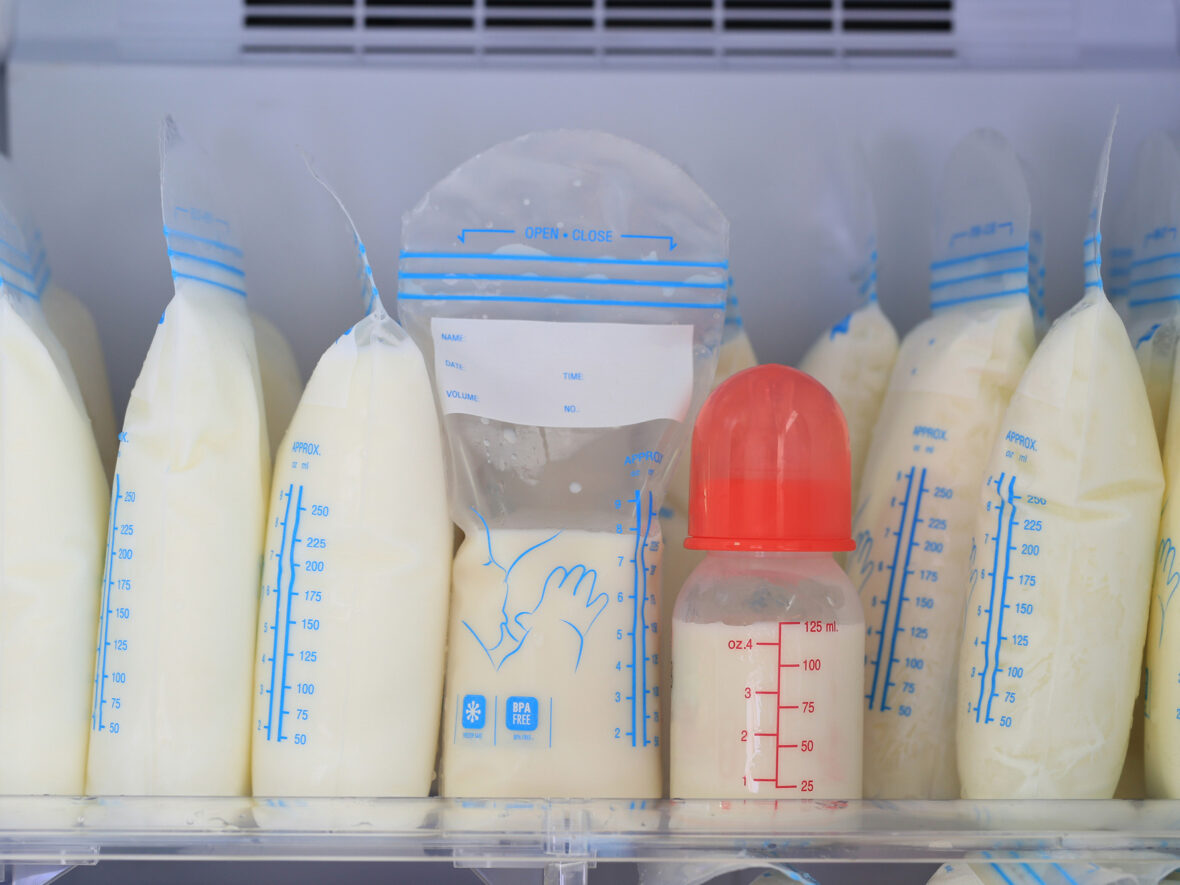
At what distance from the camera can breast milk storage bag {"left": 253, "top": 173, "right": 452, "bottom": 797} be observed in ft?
1.95

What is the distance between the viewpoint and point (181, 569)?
59cm

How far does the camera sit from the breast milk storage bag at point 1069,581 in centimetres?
58

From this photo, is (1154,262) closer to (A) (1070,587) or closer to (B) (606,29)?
(A) (1070,587)

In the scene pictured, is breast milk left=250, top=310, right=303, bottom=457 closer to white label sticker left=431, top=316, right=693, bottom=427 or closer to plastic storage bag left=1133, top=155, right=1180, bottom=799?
white label sticker left=431, top=316, right=693, bottom=427

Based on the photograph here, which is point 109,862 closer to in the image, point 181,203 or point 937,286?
point 181,203

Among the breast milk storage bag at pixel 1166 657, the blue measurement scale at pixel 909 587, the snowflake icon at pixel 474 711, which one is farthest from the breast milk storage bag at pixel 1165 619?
the snowflake icon at pixel 474 711

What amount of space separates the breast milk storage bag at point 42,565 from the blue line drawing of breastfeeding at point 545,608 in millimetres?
243

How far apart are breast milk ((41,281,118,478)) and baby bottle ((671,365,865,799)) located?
457 millimetres

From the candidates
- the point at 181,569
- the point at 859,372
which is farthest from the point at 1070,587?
the point at 181,569

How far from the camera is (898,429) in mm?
701

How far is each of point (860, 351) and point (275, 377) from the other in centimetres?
44

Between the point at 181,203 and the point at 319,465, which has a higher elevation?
the point at 181,203

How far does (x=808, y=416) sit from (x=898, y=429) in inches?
5.6

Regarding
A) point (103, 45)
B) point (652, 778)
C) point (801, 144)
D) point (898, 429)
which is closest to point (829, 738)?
point (652, 778)
